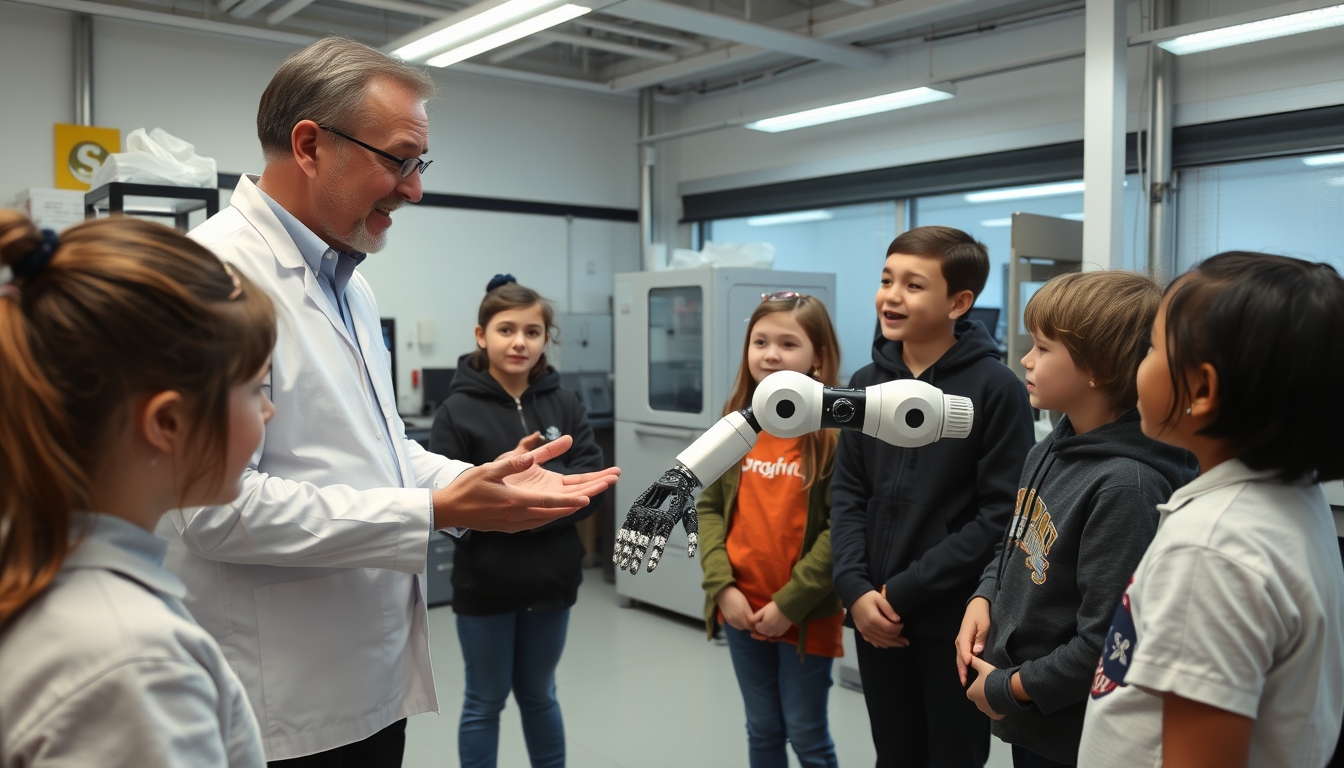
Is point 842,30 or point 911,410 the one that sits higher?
point 842,30

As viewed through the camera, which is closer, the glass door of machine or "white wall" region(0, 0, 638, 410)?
"white wall" region(0, 0, 638, 410)

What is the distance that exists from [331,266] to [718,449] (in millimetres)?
615

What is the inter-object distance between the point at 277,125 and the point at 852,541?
48.6 inches

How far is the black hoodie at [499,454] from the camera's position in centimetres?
224

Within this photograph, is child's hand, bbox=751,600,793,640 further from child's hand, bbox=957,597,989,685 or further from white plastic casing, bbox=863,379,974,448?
white plastic casing, bbox=863,379,974,448

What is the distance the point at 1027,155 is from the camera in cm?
449

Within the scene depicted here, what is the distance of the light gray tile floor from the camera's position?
114 inches

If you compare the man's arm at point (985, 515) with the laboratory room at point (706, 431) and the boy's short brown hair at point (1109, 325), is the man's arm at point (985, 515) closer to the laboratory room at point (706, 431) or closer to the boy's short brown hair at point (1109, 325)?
the laboratory room at point (706, 431)

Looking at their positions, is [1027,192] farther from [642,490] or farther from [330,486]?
[330,486]

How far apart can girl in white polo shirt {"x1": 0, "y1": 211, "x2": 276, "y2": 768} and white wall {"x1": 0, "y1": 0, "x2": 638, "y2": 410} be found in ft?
14.4

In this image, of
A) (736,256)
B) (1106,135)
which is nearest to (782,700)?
(1106,135)

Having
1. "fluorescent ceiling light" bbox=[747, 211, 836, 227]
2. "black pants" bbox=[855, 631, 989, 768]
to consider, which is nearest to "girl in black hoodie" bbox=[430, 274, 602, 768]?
"black pants" bbox=[855, 631, 989, 768]

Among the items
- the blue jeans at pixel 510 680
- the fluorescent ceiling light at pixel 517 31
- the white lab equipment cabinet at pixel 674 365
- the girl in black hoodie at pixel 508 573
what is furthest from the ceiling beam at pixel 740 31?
the blue jeans at pixel 510 680

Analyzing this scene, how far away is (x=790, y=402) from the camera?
1182 mm
